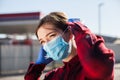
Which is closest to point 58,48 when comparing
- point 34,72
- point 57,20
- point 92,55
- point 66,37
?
point 66,37

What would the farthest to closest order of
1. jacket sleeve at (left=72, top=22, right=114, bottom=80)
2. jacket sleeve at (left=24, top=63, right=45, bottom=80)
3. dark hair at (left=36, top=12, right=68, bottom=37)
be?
jacket sleeve at (left=24, top=63, right=45, bottom=80) < dark hair at (left=36, top=12, right=68, bottom=37) < jacket sleeve at (left=72, top=22, right=114, bottom=80)

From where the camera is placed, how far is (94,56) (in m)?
2.54

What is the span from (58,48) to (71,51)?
0.15 m

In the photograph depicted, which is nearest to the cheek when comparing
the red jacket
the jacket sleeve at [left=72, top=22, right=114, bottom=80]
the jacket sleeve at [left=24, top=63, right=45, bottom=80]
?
the red jacket

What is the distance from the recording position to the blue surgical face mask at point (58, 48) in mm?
3135

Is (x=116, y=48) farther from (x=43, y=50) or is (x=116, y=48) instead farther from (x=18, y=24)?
(x=43, y=50)

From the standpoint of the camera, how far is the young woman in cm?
253

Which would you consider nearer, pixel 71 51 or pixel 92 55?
pixel 92 55

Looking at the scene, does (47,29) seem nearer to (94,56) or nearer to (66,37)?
(66,37)

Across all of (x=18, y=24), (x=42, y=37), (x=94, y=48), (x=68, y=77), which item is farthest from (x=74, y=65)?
(x=18, y=24)

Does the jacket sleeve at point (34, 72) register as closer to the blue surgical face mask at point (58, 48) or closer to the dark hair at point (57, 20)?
the blue surgical face mask at point (58, 48)

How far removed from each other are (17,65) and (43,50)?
2425 centimetres

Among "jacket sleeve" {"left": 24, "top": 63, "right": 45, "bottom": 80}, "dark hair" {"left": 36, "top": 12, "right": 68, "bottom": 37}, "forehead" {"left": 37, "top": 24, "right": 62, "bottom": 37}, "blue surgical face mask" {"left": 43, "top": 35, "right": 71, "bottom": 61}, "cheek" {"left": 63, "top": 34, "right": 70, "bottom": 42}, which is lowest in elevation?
"jacket sleeve" {"left": 24, "top": 63, "right": 45, "bottom": 80}

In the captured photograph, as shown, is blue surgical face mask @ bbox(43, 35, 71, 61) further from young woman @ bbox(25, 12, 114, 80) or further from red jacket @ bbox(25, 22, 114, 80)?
red jacket @ bbox(25, 22, 114, 80)
